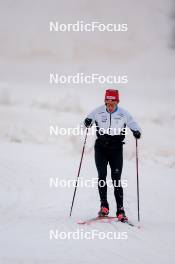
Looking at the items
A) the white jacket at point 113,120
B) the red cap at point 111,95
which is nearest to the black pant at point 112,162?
the white jacket at point 113,120

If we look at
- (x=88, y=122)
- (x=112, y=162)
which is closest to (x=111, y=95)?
(x=88, y=122)

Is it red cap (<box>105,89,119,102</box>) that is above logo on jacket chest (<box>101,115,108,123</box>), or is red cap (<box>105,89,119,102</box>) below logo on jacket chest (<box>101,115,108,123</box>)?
above

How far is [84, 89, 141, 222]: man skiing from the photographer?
7.36 meters

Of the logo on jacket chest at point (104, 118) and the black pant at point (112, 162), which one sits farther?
the black pant at point (112, 162)

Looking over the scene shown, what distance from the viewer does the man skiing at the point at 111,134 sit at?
7359mm

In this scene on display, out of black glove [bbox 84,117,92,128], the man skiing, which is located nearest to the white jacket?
the man skiing

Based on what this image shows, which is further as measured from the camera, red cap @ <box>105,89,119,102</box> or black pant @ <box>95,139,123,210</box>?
black pant @ <box>95,139,123,210</box>

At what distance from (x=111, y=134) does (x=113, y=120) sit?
0.73 ft

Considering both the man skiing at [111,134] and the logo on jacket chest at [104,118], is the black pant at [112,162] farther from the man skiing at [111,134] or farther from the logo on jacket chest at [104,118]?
the logo on jacket chest at [104,118]

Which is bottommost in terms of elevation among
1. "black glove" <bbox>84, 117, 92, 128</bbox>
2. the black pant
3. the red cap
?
the black pant

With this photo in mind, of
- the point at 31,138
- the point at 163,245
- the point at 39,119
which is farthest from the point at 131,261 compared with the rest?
the point at 39,119

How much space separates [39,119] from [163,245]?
2619 centimetres

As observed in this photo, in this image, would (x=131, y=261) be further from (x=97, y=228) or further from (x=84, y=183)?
(x=84, y=183)

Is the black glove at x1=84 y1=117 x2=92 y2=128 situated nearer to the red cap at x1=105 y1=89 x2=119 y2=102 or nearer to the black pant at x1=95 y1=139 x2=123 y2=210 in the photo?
the black pant at x1=95 y1=139 x2=123 y2=210
